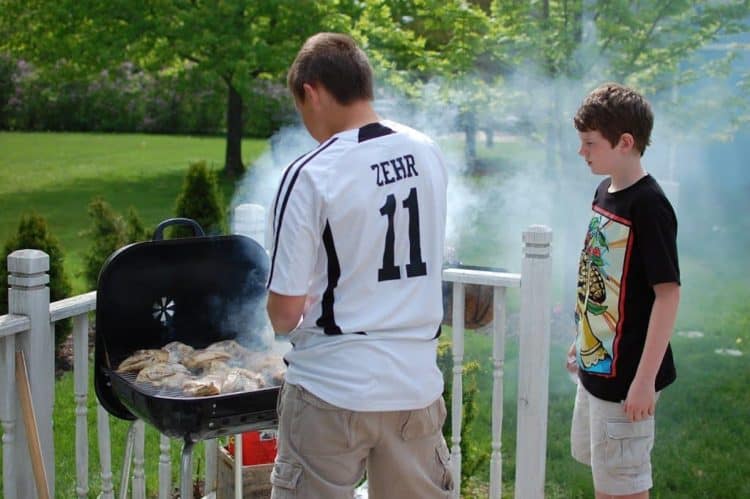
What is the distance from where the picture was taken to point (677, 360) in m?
5.91

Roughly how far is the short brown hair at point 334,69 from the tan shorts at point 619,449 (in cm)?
121

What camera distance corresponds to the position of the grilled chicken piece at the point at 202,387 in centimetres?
238

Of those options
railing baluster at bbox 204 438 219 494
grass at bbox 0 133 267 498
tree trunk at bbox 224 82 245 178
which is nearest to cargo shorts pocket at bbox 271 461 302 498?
railing baluster at bbox 204 438 219 494

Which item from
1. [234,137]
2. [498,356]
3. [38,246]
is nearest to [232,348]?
[498,356]

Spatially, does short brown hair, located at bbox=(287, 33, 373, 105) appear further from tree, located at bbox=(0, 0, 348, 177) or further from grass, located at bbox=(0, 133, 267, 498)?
tree, located at bbox=(0, 0, 348, 177)

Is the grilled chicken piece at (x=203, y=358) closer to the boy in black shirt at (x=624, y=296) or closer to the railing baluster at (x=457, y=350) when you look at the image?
the railing baluster at (x=457, y=350)

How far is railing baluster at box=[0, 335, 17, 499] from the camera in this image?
8.74ft

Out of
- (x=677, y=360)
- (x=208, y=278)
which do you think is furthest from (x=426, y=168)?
(x=677, y=360)

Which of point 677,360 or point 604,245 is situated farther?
point 677,360

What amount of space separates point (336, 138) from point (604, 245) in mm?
970

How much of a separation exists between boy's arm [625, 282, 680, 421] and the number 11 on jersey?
0.74 metres

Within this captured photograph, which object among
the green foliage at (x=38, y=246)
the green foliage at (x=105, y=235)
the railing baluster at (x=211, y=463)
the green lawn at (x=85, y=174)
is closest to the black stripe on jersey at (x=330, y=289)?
the railing baluster at (x=211, y=463)

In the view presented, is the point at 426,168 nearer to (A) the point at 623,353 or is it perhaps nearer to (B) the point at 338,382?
(B) the point at 338,382

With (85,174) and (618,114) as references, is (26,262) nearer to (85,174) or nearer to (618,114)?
(618,114)
